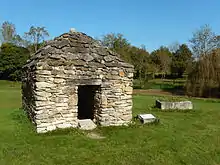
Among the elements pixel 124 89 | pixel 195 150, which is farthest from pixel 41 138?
pixel 195 150

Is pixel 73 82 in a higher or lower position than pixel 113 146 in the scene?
higher

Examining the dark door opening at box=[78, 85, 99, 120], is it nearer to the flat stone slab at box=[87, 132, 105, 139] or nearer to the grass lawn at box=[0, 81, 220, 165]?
the grass lawn at box=[0, 81, 220, 165]

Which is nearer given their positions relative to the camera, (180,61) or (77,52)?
(77,52)

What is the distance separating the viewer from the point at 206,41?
37906mm

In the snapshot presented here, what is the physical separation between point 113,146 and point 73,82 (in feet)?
9.75

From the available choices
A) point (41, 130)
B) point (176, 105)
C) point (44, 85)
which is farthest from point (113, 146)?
point (176, 105)

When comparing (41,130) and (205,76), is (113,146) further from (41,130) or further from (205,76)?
(205,76)

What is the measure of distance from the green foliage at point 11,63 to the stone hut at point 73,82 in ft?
120

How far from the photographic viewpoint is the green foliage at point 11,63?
44406mm

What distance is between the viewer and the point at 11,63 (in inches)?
1758

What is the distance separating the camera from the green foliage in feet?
146

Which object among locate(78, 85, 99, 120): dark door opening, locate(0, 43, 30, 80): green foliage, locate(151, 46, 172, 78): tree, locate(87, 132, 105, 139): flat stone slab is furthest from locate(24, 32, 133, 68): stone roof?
locate(151, 46, 172, 78): tree

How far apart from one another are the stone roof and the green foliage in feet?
119

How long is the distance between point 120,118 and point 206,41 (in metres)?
31.6
